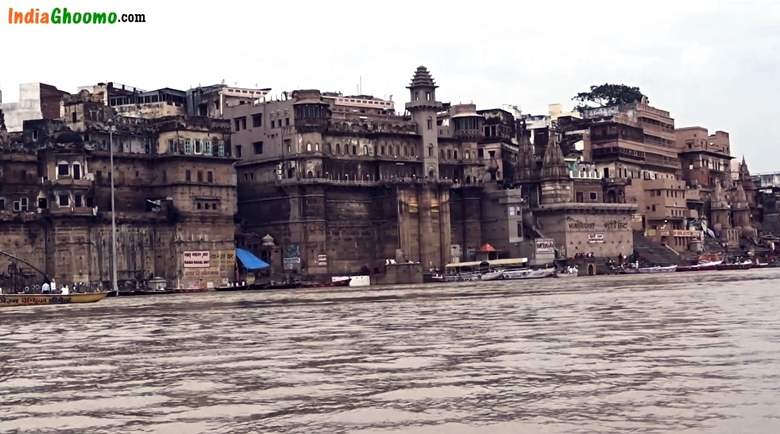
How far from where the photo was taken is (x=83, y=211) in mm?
91500

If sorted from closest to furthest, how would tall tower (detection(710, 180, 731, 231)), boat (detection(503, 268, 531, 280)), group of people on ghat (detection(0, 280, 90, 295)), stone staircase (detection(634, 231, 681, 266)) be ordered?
group of people on ghat (detection(0, 280, 90, 295)) < boat (detection(503, 268, 531, 280)) < stone staircase (detection(634, 231, 681, 266)) < tall tower (detection(710, 180, 731, 231))

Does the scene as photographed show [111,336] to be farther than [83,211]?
No

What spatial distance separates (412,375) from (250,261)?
272ft

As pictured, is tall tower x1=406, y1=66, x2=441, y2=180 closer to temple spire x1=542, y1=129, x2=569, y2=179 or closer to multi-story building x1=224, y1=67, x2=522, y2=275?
multi-story building x1=224, y1=67, x2=522, y2=275

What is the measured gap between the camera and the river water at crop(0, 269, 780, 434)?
16656 millimetres

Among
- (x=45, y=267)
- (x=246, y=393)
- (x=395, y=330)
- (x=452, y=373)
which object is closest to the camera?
(x=246, y=393)

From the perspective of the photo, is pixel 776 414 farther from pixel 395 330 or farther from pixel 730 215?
pixel 730 215

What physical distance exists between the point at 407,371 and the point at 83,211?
73.5m

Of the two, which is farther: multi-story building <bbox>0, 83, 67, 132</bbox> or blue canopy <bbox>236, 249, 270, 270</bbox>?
multi-story building <bbox>0, 83, 67, 132</bbox>

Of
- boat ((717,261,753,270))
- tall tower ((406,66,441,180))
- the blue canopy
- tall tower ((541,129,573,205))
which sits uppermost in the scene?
tall tower ((406,66,441,180))

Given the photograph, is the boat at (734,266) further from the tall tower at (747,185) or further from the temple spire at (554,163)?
the tall tower at (747,185)

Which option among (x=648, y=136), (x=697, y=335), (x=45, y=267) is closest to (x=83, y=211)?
(x=45, y=267)

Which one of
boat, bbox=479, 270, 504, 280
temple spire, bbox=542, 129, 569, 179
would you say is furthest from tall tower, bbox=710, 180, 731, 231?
boat, bbox=479, 270, 504, 280

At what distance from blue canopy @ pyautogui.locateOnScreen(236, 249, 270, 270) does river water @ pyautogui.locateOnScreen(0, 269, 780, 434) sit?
6291cm
